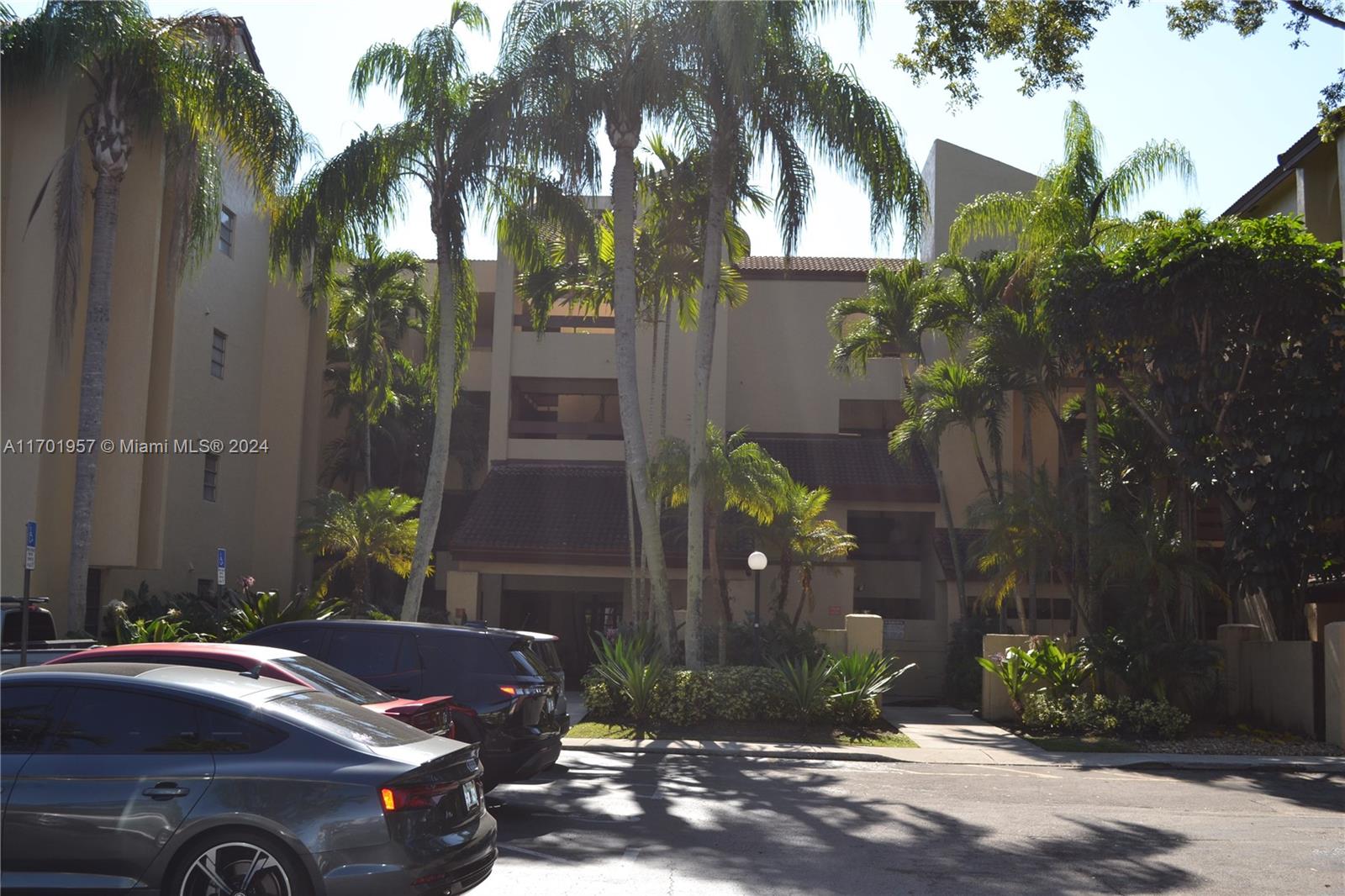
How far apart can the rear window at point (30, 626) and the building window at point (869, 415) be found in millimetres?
22660

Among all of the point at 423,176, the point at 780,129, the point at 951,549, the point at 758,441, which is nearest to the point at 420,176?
the point at 423,176

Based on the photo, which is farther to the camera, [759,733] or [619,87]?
[619,87]

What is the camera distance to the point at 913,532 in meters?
32.6

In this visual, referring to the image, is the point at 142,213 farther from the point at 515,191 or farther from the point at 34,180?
the point at 515,191

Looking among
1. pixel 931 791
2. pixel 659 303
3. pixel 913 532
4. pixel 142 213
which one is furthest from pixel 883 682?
pixel 142 213

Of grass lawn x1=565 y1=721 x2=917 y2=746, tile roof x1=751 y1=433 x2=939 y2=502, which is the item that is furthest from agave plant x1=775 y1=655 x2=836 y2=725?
tile roof x1=751 y1=433 x2=939 y2=502

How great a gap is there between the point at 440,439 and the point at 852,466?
12.9 m

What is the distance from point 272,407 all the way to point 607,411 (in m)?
9.42

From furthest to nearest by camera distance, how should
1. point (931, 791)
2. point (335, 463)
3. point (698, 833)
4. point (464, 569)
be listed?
point (335, 463)
point (464, 569)
point (931, 791)
point (698, 833)

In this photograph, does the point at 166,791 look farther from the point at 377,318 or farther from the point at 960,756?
the point at 377,318

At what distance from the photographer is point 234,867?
5992 mm

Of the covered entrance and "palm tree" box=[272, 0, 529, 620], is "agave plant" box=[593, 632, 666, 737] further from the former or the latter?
the covered entrance

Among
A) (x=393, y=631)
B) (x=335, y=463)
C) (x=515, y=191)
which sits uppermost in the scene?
(x=515, y=191)

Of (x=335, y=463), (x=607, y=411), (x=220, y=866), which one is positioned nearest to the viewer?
(x=220, y=866)
